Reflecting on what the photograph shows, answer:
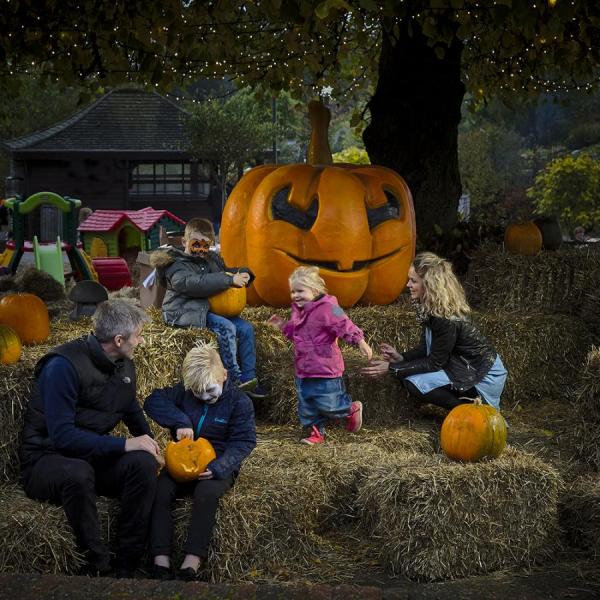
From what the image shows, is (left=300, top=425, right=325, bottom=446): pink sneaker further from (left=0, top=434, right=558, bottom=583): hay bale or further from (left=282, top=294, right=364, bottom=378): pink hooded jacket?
(left=0, top=434, right=558, bottom=583): hay bale

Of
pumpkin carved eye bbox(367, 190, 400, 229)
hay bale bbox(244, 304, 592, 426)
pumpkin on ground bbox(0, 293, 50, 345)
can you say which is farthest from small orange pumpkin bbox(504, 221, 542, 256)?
pumpkin on ground bbox(0, 293, 50, 345)

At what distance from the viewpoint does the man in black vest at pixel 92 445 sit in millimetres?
→ 5141

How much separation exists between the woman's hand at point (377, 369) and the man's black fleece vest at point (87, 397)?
81.0 inches

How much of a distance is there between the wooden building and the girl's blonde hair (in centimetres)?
3216

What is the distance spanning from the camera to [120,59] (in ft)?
38.2

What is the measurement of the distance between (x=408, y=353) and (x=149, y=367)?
169 cm

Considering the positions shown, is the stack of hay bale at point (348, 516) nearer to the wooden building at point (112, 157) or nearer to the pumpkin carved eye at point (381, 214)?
the pumpkin carved eye at point (381, 214)

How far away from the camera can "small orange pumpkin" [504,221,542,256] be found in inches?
386

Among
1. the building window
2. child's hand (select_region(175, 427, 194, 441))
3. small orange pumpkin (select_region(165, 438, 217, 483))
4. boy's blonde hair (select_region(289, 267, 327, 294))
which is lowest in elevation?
the building window

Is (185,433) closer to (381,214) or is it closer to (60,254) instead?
(381,214)

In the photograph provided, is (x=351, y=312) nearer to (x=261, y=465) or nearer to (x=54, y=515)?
(x=261, y=465)

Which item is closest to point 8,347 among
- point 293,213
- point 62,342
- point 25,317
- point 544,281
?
point 25,317

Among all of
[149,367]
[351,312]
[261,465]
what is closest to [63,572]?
[261,465]

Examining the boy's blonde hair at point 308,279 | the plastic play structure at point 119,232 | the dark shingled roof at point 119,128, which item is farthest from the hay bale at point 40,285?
the dark shingled roof at point 119,128
